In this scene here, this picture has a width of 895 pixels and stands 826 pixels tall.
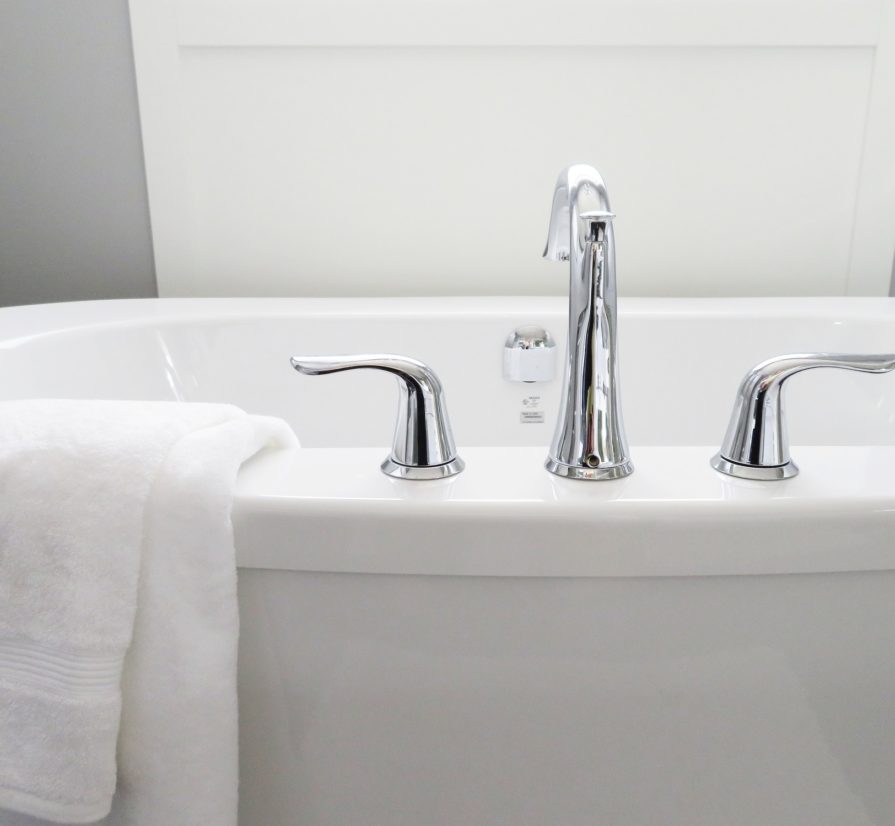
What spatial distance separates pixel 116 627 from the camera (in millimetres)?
437

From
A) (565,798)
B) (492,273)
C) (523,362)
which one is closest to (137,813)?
(565,798)

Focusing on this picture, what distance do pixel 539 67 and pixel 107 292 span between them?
823 millimetres

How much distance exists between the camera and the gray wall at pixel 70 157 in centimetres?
120

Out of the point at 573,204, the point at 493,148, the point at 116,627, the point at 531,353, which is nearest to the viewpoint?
the point at 116,627

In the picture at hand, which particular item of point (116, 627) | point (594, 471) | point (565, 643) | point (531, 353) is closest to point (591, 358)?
point (594, 471)

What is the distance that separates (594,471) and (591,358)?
3.2 inches

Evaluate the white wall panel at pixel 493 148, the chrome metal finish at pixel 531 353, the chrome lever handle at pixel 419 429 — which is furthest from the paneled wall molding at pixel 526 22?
the chrome lever handle at pixel 419 429

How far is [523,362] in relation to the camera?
3.54 feet

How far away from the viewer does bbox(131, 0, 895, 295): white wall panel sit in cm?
118

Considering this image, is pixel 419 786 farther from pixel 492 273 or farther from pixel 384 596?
pixel 492 273

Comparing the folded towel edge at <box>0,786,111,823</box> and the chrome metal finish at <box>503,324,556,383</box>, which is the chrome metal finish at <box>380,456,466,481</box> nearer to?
the folded towel edge at <box>0,786,111,823</box>

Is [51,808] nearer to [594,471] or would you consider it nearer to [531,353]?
[594,471]

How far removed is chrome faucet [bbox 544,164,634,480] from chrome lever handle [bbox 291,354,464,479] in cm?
7

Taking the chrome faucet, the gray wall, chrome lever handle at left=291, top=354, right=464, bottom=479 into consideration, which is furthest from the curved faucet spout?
the gray wall
